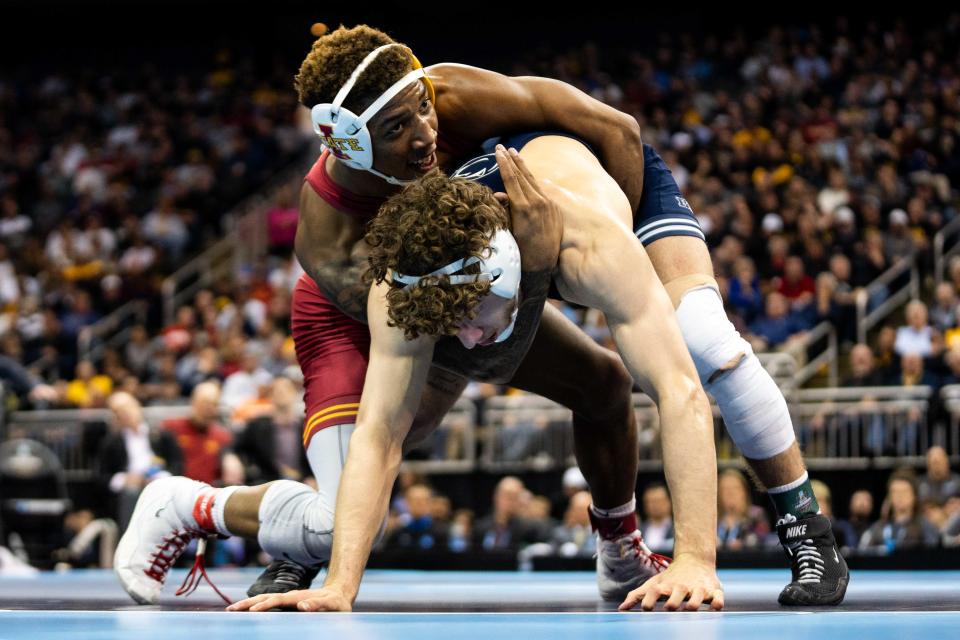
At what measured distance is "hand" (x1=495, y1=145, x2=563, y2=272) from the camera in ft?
10.0

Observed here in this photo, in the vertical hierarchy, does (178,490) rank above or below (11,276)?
above

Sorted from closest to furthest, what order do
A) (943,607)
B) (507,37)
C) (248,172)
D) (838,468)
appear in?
1. (943,607)
2. (838,468)
3. (248,172)
4. (507,37)

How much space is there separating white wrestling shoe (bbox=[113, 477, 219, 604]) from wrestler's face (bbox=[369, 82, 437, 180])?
1095mm

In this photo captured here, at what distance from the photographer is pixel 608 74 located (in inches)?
603

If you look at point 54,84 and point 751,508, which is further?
point 54,84

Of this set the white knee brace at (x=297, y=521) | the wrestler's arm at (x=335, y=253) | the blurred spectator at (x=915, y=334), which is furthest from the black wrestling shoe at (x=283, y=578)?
the blurred spectator at (x=915, y=334)

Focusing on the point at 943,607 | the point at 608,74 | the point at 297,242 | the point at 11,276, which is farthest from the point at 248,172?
the point at 943,607

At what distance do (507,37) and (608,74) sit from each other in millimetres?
2900

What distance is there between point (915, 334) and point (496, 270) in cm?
700

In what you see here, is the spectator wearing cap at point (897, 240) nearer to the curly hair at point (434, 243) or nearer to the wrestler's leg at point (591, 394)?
the wrestler's leg at point (591, 394)

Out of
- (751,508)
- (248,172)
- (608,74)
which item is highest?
(608,74)

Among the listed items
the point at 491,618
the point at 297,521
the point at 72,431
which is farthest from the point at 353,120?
the point at 72,431

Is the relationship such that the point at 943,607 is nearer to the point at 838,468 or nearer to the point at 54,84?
the point at 838,468

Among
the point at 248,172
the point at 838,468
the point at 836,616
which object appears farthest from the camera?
the point at 248,172
